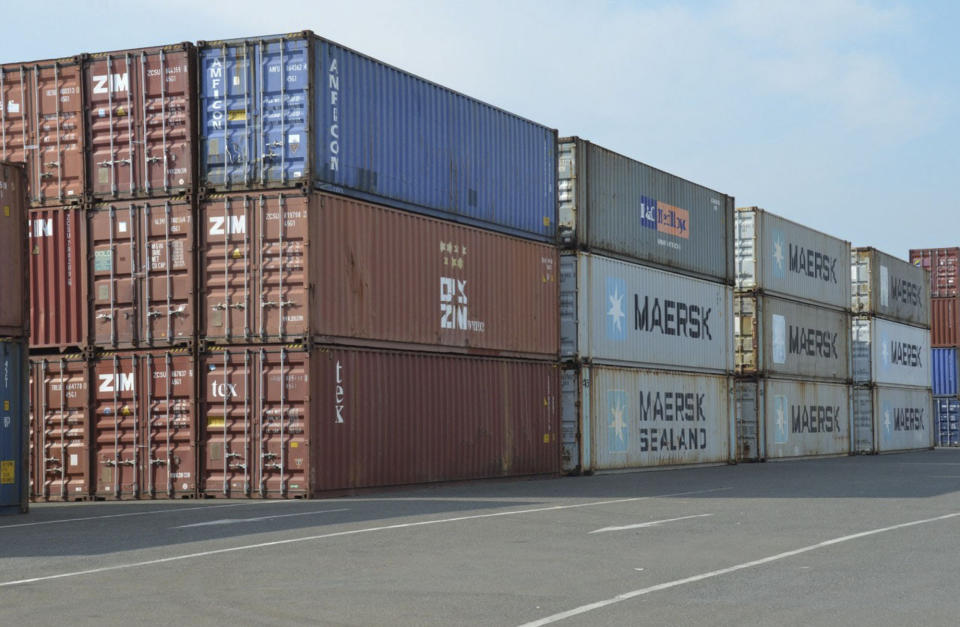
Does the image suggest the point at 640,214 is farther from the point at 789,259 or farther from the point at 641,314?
the point at 789,259

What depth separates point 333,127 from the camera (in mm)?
22906

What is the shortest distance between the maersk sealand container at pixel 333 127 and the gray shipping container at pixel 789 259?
608 inches

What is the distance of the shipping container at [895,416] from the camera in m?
48.7

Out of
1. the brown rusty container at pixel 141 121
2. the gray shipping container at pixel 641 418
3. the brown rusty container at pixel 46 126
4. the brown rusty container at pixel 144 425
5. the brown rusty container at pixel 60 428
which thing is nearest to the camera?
the brown rusty container at pixel 144 425

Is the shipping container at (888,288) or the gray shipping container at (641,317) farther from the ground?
the shipping container at (888,288)

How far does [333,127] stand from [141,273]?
14.2 ft

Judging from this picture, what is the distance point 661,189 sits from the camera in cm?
3503

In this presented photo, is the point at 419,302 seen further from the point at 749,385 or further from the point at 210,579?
the point at 749,385

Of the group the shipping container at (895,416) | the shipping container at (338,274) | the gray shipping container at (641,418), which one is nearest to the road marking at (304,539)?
the shipping container at (338,274)

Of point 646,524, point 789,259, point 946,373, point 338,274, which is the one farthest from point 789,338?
point 646,524

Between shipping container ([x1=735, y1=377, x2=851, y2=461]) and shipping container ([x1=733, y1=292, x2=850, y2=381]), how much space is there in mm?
437

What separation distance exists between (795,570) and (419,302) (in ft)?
47.4

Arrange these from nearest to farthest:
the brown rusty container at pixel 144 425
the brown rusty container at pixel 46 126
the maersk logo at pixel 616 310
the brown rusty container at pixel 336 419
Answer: the brown rusty container at pixel 336 419, the brown rusty container at pixel 144 425, the brown rusty container at pixel 46 126, the maersk logo at pixel 616 310

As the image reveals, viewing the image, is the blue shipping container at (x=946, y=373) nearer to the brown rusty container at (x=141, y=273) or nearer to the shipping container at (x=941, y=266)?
the shipping container at (x=941, y=266)
